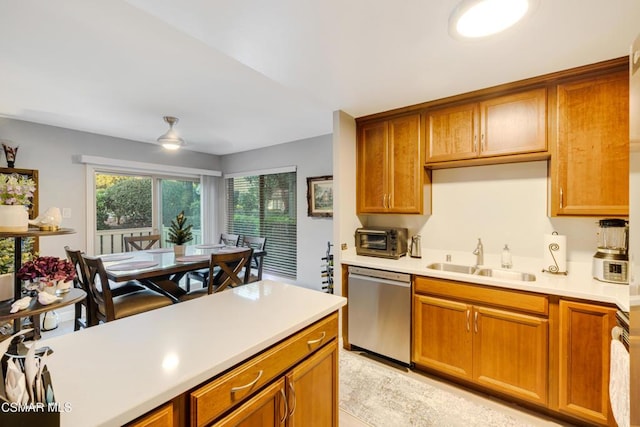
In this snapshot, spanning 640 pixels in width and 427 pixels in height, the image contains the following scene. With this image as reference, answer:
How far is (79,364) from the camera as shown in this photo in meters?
0.85

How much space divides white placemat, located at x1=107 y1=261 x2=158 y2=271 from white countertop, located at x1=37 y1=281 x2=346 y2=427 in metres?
1.57

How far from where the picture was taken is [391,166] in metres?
2.74

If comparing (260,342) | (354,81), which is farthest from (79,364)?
(354,81)

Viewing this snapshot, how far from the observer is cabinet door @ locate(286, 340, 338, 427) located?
3.76 ft

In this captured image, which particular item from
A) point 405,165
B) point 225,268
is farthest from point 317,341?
point 405,165

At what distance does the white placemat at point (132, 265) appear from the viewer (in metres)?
2.53

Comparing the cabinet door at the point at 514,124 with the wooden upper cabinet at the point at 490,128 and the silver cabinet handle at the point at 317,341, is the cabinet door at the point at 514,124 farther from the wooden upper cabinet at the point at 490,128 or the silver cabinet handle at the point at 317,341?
the silver cabinet handle at the point at 317,341

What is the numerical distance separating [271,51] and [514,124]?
1.86 m

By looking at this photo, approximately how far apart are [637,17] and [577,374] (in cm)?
197

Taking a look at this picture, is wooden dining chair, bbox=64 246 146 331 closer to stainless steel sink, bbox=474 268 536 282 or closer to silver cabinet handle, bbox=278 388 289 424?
silver cabinet handle, bbox=278 388 289 424

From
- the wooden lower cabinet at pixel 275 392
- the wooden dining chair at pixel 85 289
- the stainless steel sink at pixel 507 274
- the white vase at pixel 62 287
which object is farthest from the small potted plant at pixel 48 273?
the stainless steel sink at pixel 507 274

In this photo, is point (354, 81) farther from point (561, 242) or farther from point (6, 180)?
point (6, 180)

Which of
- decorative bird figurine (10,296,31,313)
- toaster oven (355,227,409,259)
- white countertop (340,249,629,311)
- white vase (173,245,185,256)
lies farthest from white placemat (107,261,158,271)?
toaster oven (355,227,409,259)

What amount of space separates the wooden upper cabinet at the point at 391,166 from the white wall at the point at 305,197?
45.7 inches
